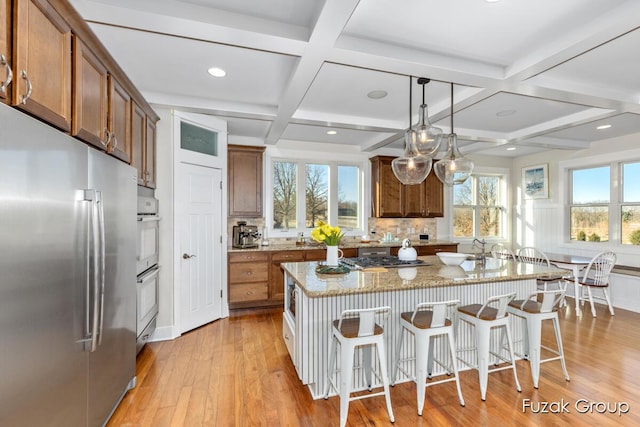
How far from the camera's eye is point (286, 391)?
2383 millimetres

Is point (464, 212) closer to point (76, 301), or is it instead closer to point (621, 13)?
point (621, 13)

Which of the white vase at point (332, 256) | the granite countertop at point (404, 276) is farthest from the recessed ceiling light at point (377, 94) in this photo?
the granite countertop at point (404, 276)

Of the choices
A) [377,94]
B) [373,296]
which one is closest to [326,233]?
[373,296]

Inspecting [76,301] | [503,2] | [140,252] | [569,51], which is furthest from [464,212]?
[76,301]

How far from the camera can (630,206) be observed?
472 centimetres

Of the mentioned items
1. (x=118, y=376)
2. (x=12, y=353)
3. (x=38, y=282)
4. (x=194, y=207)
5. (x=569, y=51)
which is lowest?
(x=118, y=376)

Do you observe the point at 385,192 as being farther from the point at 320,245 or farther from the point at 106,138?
the point at 106,138

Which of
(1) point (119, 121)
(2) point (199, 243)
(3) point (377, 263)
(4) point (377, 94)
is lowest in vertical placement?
(3) point (377, 263)

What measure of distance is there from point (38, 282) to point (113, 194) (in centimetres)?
79

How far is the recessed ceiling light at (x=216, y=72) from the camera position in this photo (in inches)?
107

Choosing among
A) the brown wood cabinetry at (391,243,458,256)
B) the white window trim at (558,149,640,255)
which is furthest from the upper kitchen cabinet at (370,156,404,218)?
the white window trim at (558,149,640,255)

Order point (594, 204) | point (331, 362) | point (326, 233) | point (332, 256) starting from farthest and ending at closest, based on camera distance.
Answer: point (594, 204), point (332, 256), point (326, 233), point (331, 362)

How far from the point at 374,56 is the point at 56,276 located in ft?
7.52

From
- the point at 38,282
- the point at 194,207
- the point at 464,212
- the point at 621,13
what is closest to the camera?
the point at 38,282
